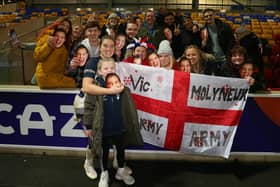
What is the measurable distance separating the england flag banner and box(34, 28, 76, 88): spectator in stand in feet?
2.16

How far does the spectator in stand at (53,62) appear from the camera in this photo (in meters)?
3.58

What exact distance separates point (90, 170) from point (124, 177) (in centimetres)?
39

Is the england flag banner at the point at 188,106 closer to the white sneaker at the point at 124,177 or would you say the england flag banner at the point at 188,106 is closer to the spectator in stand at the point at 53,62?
the white sneaker at the point at 124,177

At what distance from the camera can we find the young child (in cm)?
312

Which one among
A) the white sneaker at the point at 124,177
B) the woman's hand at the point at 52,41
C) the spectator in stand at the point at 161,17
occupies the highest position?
the spectator in stand at the point at 161,17

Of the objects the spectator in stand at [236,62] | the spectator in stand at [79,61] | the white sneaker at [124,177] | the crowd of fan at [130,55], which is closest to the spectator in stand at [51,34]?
the crowd of fan at [130,55]

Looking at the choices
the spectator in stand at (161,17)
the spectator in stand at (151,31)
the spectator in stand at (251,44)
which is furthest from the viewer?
the spectator in stand at (161,17)

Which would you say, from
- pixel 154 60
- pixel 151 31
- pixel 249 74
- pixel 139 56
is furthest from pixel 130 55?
pixel 249 74

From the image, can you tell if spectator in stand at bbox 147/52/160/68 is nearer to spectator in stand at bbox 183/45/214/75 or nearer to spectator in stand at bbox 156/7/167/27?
spectator in stand at bbox 183/45/214/75

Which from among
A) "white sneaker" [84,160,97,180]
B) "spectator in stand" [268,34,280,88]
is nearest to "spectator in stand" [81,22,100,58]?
"white sneaker" [84,160,97,180]

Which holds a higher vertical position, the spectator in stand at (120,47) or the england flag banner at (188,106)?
the spectator in stand at (120,47)

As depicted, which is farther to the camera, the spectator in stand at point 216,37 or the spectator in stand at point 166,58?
the spectator in stand at point 216,37

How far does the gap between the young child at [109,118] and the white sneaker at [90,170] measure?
0.23m

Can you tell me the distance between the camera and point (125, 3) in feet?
64.3
